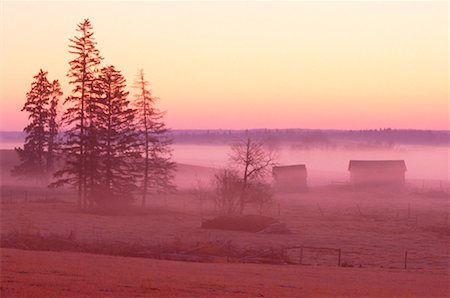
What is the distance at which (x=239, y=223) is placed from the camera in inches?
2436

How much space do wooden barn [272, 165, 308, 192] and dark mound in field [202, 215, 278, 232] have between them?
5148 cm

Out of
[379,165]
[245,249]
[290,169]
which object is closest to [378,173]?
[379,165]

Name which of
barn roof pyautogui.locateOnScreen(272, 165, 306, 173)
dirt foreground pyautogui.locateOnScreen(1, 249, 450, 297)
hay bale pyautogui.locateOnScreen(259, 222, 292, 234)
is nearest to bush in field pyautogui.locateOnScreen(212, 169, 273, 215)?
hay bale pyautogui.locateOnScreen(259, 222, 292, 234)

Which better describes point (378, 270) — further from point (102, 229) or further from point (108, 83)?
point (108, 83)

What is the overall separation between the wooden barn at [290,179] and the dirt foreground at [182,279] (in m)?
79.1

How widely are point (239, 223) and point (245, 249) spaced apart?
15.6m

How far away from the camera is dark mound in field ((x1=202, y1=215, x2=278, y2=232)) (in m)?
61.1

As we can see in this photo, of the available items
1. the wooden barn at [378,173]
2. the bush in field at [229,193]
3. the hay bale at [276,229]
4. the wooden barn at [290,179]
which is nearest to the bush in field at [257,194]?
the bush in field at [229,193]

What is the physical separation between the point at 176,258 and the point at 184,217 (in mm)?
35083

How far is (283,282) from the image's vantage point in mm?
27359

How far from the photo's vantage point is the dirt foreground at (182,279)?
71.5 ft

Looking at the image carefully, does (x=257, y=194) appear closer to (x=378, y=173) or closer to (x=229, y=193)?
(x=229, y=193)

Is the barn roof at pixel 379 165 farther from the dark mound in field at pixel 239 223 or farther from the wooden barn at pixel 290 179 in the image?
the dark mound in field at pixel 239 223

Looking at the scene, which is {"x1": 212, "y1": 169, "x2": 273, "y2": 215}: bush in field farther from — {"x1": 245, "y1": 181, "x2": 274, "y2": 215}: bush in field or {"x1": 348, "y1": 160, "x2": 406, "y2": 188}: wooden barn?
{"x1": 348, "y1": 160, "x2": 406, "y2": 188}: wooden barn
